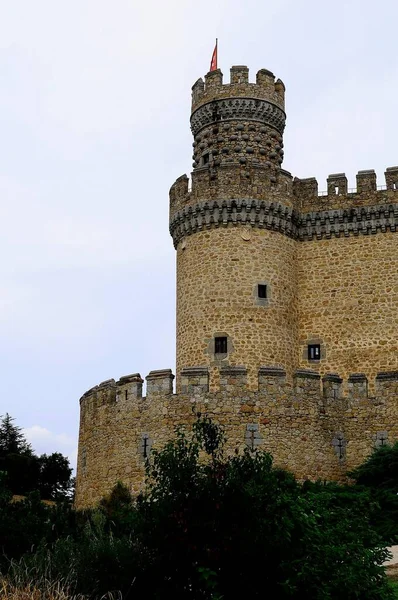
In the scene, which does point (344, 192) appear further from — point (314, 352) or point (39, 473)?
point (39, 473)

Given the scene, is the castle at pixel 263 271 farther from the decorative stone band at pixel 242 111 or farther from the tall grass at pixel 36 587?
the tall grass at pixel 36 587

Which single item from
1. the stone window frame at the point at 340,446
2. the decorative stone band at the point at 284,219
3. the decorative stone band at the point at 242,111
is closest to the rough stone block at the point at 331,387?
the stone window frame at the point at 340,446

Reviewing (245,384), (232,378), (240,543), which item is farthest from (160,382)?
(240,543)

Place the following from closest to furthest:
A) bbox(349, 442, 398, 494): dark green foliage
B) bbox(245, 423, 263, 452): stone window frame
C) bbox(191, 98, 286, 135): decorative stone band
A: 1. bbox(349, 442, 398, 494): dark green foliage
2. bbox(245, 423, 263, 452): stone window frame
3. bbox(191, 98, 286, 135): decorative stone band

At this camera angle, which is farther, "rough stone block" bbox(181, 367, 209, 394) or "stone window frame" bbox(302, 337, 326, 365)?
"stone window frame" bbox(302, 337, 326, 365)

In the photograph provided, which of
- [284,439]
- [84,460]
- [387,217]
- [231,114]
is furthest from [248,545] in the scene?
[231,114]

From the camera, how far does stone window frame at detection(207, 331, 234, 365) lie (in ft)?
86.5

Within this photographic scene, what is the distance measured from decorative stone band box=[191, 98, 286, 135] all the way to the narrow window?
24.7ft

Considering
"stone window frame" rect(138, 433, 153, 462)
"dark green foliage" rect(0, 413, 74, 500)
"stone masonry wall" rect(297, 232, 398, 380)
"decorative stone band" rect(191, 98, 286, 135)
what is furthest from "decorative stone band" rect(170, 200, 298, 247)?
"dark green foliage" rect(0, 413, 74, 500)

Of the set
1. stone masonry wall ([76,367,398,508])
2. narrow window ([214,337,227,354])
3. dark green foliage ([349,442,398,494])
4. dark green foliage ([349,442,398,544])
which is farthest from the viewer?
narrow window ([214,337,227,354])

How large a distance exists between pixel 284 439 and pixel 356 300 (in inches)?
267

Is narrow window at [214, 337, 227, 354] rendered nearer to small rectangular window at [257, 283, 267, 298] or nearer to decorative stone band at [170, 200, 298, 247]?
small rectangular window at [257, 283, 267, 298]

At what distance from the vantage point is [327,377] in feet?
75.9

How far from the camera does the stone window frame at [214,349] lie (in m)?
26.4
